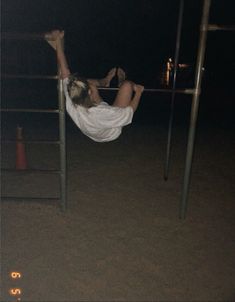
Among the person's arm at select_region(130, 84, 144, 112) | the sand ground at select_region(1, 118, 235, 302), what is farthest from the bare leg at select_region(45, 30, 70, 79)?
the sand ground at select_region(1, 118, 235, 302)

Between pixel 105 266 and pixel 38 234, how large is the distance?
72 cm

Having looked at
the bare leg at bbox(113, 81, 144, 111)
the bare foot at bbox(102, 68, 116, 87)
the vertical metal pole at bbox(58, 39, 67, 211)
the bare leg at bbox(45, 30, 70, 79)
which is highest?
the bare leg at bbox(45, 30, 70, 79)

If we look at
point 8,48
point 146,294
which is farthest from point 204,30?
point 8,48

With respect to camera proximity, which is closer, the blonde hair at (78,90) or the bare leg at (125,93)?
the blonde hair at (78,90)

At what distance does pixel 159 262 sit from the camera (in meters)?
2.64

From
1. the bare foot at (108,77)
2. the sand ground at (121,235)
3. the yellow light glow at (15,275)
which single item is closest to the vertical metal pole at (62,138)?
the sand ground at (121,235)

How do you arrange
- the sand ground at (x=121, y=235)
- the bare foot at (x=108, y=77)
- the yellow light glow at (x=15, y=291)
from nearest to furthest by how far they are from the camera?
1. the yellow light glow at (x=15, y=291)
2. the sand ground at (x=121, y=235)
3. the bare foot at (x=108, y=77)

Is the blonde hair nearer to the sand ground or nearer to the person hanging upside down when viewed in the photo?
the person hanging upside down

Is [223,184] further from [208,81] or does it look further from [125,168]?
[208,81]

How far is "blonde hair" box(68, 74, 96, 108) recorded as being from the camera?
2.81 m

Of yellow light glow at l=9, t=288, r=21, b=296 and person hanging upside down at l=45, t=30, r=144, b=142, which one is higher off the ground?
person hanging upside down at l=45, t=30, r=144, b=142

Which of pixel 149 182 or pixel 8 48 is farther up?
pixel 8 48

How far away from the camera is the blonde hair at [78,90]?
2.81 metres

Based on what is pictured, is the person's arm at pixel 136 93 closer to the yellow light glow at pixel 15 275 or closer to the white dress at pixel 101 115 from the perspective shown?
the white dress at pixel 101 115
